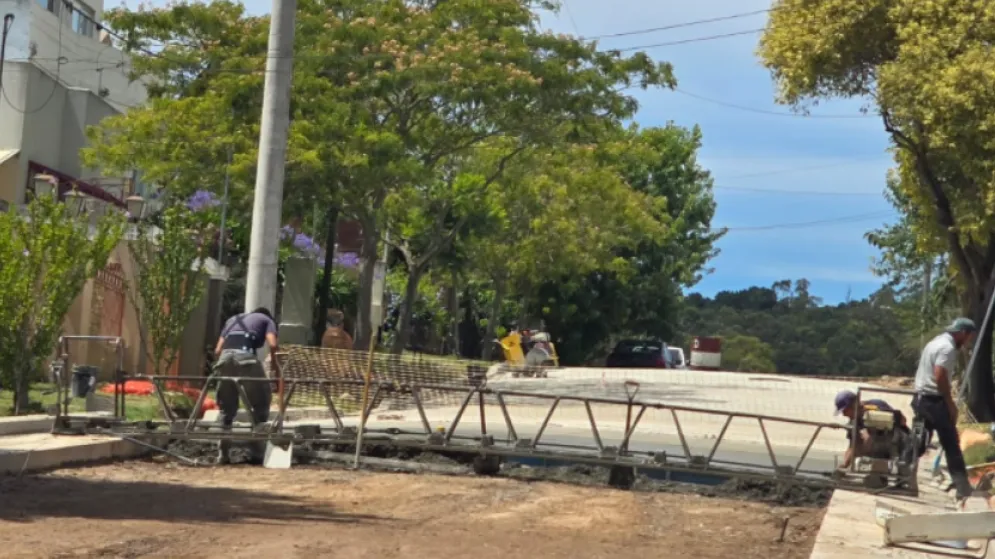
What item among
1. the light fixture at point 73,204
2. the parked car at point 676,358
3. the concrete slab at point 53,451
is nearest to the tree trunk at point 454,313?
the parked car at point 676,358

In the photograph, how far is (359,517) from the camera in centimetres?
1031

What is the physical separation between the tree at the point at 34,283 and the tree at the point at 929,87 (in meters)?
12.3

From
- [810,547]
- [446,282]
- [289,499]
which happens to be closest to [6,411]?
[289,499]

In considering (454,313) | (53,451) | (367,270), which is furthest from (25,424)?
(454,313)

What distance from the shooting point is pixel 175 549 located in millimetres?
8281

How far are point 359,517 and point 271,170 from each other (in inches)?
355

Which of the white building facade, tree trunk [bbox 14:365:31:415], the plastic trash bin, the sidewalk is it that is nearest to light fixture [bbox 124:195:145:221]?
the plastic trash bin

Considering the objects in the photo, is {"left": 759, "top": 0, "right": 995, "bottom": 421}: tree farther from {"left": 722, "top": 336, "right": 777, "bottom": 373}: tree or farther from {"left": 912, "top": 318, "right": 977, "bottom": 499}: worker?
{"left": 722, "top": 336, "right": 777, "bottom": 373}: tree

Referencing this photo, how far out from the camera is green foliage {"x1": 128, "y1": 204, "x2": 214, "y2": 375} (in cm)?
2141

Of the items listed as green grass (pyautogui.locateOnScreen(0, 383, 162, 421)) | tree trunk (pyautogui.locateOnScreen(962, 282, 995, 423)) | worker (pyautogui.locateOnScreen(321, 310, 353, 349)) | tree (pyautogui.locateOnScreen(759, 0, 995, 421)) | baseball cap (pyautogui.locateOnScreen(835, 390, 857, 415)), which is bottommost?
green grass (pyautogui.locateOnScreen(0, 383, 162, 421))

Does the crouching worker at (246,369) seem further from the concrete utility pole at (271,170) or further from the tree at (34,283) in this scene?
the concrete utility pole at (271,170)

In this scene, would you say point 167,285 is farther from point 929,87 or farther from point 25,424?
point 929,87

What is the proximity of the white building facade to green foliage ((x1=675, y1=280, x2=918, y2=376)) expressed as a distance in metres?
28.1

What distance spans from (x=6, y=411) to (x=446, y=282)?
32.5 m
